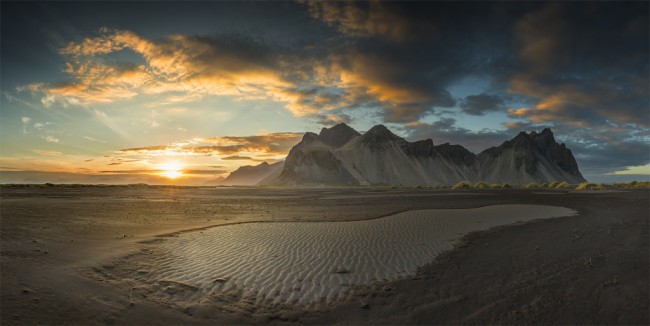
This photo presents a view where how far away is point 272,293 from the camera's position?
8.27 meters

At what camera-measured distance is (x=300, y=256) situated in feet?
38.0

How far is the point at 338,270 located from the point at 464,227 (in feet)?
37.1

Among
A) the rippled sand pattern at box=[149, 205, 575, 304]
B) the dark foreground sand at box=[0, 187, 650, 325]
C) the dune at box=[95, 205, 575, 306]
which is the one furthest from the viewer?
the rippled sand pattern at box=[149, 205, 575, 304]

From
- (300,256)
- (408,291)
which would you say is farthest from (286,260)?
(408,291)

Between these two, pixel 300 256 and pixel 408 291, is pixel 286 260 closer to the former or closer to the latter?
pixel 300 256

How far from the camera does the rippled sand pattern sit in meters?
8.77

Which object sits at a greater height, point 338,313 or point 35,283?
point 35,283

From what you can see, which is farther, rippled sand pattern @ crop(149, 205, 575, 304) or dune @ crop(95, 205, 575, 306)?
rippled sand pattern @ crop(149, 205, 575, 304)

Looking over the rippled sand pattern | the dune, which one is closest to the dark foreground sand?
the dune

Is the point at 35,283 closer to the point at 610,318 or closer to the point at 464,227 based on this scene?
the point at 610,318

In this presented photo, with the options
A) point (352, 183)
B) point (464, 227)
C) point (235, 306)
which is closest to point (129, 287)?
point (235, 306)

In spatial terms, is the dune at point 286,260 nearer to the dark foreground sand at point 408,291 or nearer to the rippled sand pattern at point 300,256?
the rippled sand pattern at point 300,256

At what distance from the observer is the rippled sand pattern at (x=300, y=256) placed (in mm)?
8766

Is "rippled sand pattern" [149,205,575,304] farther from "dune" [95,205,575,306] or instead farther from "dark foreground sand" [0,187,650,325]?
"dark foreground sand" [0,187,650,325]
